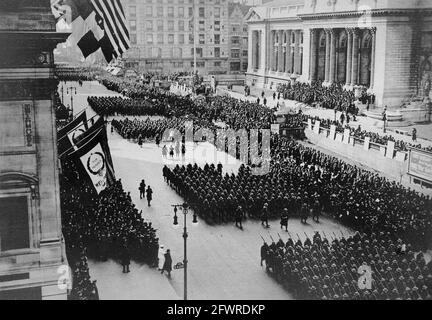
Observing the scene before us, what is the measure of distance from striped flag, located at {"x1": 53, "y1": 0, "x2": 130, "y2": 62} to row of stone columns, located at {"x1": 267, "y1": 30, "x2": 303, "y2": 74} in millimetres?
69512

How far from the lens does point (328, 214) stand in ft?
96.6

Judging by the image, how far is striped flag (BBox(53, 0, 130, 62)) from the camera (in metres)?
18.9

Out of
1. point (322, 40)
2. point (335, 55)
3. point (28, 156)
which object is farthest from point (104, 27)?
point (322, 40)

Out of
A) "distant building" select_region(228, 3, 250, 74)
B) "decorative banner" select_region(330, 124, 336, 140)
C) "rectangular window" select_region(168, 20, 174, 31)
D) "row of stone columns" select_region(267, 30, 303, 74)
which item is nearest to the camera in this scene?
"decorative banner" select_region(330, 124, 336, 140)

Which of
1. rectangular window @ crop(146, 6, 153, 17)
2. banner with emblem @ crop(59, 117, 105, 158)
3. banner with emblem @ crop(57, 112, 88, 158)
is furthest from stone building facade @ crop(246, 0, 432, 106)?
banner with emblem @ crop(59, 117, 105, 158)

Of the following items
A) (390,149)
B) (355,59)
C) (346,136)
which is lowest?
(390,149)

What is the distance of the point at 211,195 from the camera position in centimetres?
2827

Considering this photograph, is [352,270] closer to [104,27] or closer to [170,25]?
[104,27]

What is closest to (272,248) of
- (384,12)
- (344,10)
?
(384,12)

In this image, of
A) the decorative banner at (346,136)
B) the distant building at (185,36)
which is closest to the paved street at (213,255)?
the decorative banner at (346,136)

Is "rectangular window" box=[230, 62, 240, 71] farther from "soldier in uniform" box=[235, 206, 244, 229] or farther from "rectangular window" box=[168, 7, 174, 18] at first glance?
"soldier in uniform" box=[235, 206, 244, 229]

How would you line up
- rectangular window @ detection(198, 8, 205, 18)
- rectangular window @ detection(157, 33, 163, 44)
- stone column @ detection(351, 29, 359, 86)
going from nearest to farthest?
stone column @ detection(351, 29, 359, 86) < rectangular window @ detection(157, 33, 163, 44) < rectangular window @ detection(198, 8, 205, 18)

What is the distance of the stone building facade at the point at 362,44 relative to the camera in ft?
196

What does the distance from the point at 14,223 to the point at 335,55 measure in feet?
205
